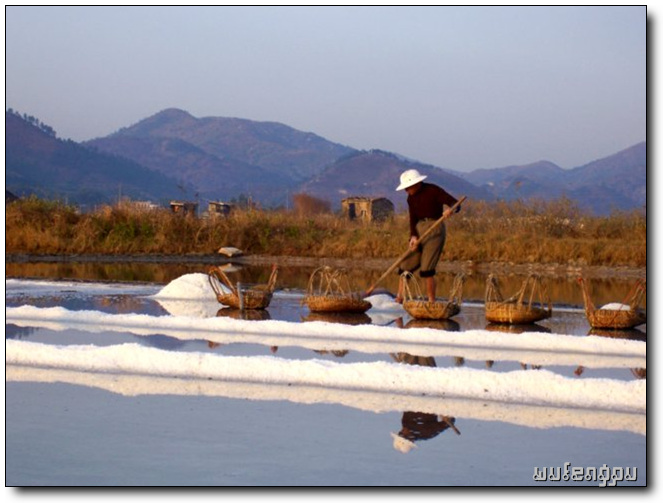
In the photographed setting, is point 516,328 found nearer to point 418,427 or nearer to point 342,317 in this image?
point 342,317

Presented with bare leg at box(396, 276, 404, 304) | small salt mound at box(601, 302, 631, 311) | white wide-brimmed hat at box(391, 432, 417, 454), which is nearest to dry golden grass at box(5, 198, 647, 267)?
bare leg at box(396, 276, 404, 304)

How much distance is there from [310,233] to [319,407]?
23134 millimetres

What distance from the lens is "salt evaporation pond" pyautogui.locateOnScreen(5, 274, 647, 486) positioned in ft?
21.6

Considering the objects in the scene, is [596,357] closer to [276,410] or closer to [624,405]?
[624,405]

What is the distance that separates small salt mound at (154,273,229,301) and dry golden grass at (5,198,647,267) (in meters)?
12.5

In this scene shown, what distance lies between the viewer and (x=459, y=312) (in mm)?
14477

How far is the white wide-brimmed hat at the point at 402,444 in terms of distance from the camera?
22.8 feet

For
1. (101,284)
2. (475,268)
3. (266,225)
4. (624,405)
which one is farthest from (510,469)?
(266,225)

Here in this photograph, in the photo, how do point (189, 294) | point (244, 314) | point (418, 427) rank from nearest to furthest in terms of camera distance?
point (418, 427)
point (244, 314)
point (189, 294)

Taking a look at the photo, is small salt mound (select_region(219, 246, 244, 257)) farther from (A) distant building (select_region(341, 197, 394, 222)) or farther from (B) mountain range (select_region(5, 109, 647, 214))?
(B) mountain range (select_region(5, 109, 647, 214))

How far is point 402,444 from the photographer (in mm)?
7078

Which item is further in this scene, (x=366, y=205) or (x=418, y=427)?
(x=366, y=205)

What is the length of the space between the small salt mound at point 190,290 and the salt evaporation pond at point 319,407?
3641mm

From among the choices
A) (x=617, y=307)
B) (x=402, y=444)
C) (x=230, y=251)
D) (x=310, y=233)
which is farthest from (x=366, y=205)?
(x=402, y=444)
